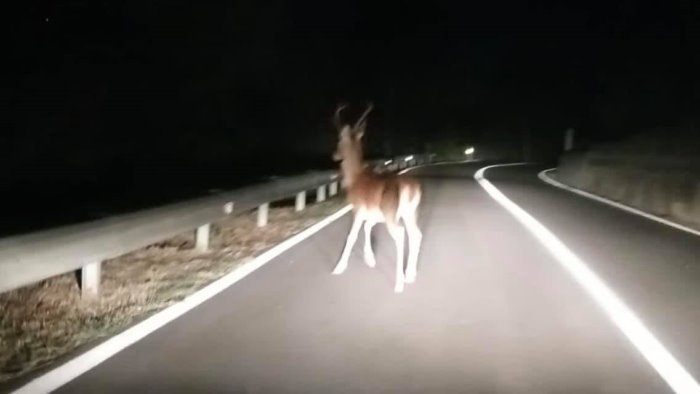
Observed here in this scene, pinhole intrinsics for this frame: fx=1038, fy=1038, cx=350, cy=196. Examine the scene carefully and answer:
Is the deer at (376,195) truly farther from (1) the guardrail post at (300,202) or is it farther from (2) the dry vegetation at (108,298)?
(1) the guardrail post at (300,202)

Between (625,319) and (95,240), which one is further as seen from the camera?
(95,240)

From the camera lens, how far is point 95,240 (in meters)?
11.0

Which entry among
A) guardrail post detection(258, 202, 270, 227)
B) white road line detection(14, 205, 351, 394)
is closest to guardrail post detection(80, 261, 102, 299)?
white road line detection(14, 205, 351, 394)

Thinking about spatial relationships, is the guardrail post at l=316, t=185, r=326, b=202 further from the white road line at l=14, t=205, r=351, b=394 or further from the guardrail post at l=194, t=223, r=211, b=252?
the white road line at l=14, t=205, r=351, b=394

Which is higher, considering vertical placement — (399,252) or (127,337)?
(399,252)

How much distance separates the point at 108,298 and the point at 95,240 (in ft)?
2.90

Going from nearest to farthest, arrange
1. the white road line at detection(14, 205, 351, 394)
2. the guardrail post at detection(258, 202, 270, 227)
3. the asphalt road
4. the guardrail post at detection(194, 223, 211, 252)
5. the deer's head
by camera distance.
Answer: the white road line at detection(14, 205, 351, 394) → the asphalt road → the deer's head → the guardrail post at detection(194, 223, 211, 252) → the guardrail post at detection(258, 202, 270, 227)

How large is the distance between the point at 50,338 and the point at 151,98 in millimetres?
38975

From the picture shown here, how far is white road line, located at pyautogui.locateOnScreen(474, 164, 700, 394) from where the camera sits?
8133 millimetres

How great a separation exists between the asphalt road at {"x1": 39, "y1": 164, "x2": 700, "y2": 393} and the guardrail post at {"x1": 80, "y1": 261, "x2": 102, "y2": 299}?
138 centimetres

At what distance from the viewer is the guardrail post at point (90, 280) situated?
11406mm

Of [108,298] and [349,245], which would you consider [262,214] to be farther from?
→ [108,298]

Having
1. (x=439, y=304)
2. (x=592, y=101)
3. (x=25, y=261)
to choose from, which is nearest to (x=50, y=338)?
(x=25, y=261)

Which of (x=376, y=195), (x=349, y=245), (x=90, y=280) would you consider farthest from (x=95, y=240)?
(x=349, y=245)
